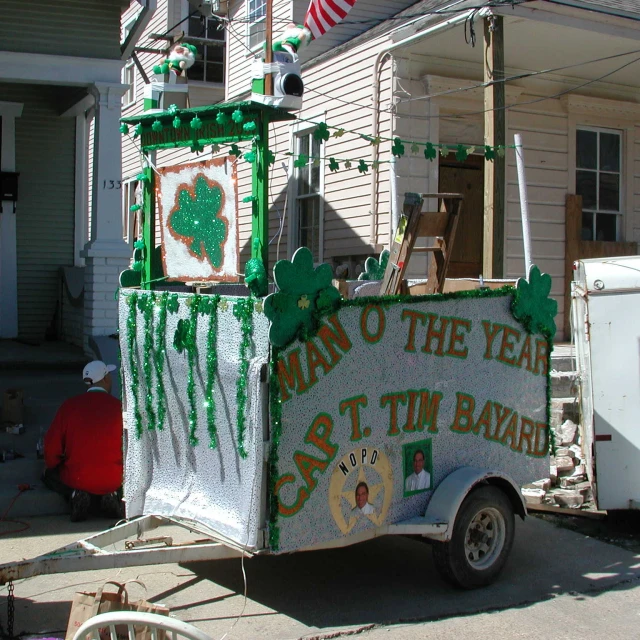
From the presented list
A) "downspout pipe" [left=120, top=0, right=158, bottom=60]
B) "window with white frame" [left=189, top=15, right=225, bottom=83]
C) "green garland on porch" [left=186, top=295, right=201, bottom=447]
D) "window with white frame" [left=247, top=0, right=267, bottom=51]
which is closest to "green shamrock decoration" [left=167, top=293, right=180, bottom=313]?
"green garland on porch" [left=186, top=295, right=201, bottom=447]

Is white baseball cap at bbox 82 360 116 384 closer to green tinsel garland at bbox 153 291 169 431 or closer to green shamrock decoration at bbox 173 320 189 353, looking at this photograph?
green tinsel garland at bbox 153 291 169 431

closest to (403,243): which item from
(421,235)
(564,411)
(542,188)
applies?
(421,235)

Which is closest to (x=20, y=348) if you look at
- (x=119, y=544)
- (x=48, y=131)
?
(x=48, y=131)

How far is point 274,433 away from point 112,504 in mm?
2642

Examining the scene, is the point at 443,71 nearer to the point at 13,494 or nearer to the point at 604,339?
the point at 604,339

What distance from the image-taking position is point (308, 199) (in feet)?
44.3

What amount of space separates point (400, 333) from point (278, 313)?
35.1 inches

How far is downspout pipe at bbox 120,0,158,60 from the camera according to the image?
34.5ft

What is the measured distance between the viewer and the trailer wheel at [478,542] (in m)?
5.07

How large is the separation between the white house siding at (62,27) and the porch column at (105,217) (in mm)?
543

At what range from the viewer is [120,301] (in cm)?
544

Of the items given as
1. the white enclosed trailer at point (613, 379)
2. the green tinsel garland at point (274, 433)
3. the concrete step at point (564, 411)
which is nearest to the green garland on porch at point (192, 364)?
the green tinsel garland at point (274, 433)

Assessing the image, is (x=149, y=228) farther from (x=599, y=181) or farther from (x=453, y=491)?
(x=599, y=181)

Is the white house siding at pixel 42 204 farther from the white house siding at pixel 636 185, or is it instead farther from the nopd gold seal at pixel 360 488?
the nopd gold seal at pixel 360 488
